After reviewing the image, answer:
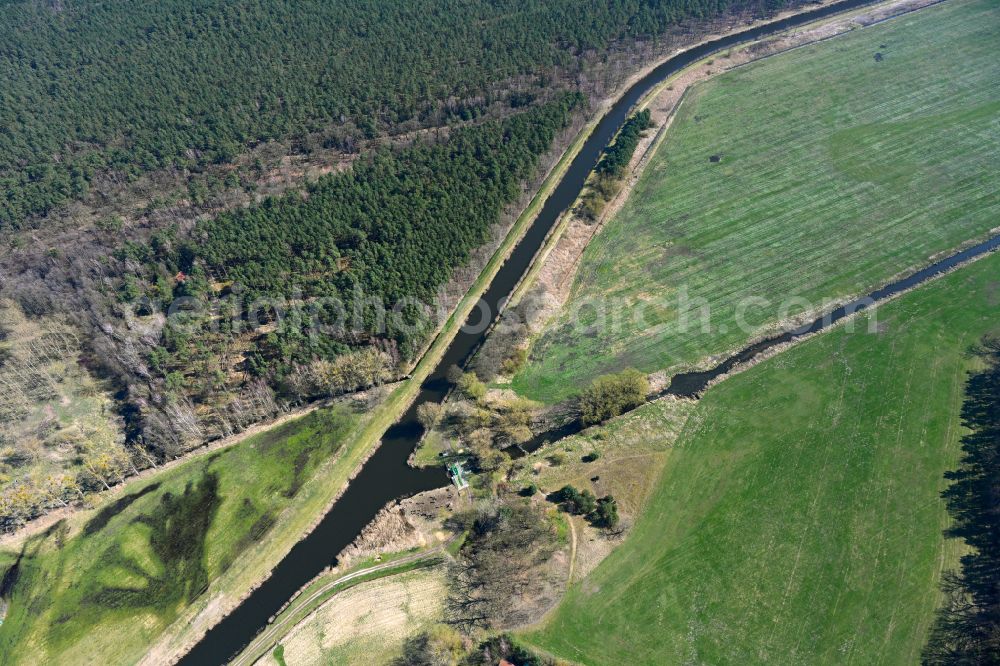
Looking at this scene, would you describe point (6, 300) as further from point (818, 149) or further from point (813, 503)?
point (818, 149)

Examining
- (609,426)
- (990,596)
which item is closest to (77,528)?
(609,426)

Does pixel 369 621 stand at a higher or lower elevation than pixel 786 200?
lower

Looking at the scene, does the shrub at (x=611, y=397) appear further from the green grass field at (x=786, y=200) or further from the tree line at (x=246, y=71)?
the tree line at (x=246, y=71)

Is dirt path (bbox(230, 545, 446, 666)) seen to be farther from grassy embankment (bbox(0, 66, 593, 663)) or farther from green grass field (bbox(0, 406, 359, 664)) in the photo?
green grass field (bbox(0, 406, 359, 664))

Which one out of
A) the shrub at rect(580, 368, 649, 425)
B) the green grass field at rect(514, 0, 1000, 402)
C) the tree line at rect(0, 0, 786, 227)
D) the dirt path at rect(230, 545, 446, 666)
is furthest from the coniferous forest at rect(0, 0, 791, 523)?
the shrub at rect(580, 368, 649, 425)

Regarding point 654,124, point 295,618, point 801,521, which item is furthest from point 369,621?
point 654,124

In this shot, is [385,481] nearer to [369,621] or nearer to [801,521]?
[369,621]
